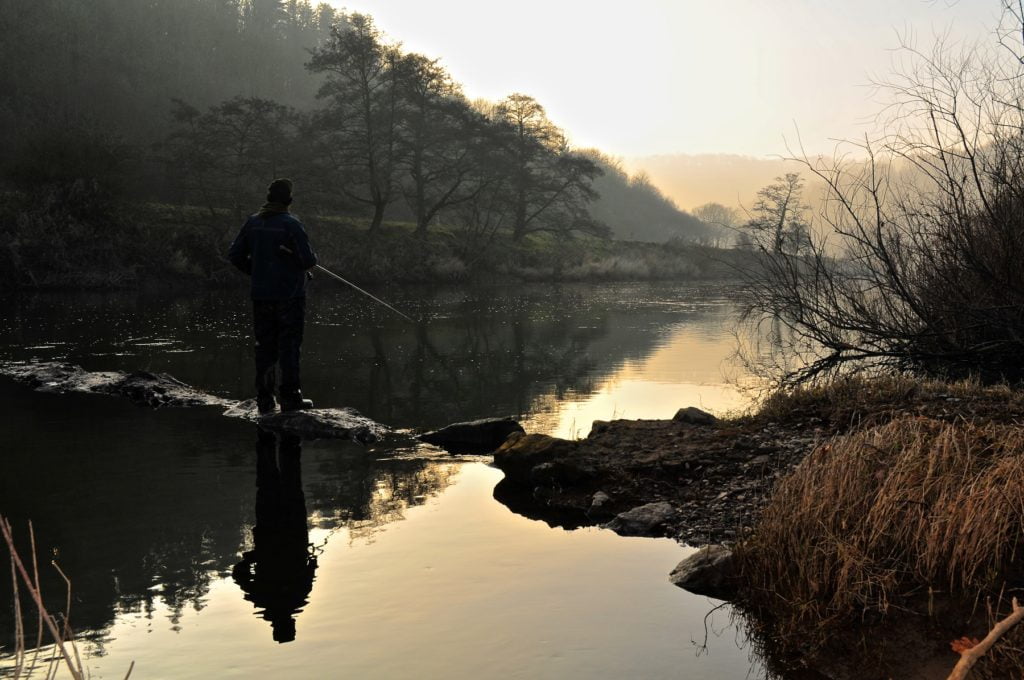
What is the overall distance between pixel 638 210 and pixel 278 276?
10486 centimetres

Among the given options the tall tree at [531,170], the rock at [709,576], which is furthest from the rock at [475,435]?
the tall tree at [531,170]

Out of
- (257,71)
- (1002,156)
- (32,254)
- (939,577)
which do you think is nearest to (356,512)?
(939,577)

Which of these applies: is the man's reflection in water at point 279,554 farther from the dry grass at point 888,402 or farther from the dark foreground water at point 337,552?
the dry grass at point 888,402

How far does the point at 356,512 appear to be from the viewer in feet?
22.9

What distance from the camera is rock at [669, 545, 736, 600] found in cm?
555

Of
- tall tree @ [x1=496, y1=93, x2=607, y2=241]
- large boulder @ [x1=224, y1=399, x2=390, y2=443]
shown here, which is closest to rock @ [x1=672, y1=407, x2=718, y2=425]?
large boulder @ [x1=224, y1=399, x2=390, y2=443]

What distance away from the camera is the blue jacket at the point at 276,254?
1009cm

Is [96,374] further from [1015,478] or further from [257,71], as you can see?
[257,71]

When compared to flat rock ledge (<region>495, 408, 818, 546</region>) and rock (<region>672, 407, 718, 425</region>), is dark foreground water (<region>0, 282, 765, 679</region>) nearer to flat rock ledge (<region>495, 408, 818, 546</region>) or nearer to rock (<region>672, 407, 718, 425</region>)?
flat rock ledge (<region>495, 408, 818, 546</region>)

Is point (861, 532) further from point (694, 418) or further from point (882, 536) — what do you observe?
point (694, 418)

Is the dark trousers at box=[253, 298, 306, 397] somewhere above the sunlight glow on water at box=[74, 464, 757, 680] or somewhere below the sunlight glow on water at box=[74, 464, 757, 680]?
above

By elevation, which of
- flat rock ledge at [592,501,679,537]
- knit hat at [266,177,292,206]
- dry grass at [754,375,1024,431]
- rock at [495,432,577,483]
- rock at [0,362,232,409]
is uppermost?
knit hat at [266,177,292,206]

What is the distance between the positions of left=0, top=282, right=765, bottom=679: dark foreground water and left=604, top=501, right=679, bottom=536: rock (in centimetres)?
22

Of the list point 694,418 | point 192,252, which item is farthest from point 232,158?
point 694,418
